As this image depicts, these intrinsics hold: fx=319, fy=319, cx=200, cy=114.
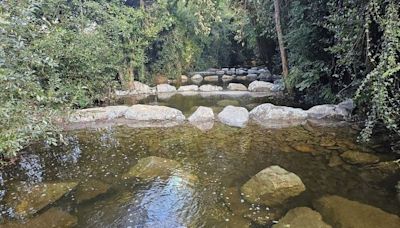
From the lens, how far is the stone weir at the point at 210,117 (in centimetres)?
769

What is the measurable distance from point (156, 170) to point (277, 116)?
13.2ft

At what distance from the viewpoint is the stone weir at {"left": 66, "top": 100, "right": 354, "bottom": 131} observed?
7688 mm

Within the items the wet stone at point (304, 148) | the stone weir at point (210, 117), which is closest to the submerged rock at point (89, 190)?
the stone weir at point (210, 117)

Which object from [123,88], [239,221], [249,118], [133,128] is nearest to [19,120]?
[239,221]

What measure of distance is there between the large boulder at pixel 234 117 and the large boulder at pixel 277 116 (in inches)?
10.6

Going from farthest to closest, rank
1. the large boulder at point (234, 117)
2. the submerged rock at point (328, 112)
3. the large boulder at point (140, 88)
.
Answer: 1. the large boulder at point (140, 88)
2. the large boulder at point (234, 117)
3. the submerged rock at point (328, 112)

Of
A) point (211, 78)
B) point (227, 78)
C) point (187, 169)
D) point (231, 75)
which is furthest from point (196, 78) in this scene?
point (187, 169)

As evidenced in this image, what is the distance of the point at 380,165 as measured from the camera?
4805mm

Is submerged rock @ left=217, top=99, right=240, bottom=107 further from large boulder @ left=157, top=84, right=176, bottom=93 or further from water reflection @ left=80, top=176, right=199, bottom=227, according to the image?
water reflection @ left=80, top=176, right=199, bottom=227

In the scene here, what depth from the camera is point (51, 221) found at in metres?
3.71

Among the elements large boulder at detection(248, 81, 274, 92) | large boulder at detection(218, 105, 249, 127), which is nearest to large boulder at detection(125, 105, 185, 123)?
large boulder at detection(218, 105, 249, 127)

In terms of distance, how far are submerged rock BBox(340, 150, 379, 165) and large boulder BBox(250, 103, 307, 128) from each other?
7.44 ft

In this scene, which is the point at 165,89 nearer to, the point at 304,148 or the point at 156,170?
the point at 304,148

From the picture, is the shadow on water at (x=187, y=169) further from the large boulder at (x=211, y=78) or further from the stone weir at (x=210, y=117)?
the large boulder at (x=211, y=78)
